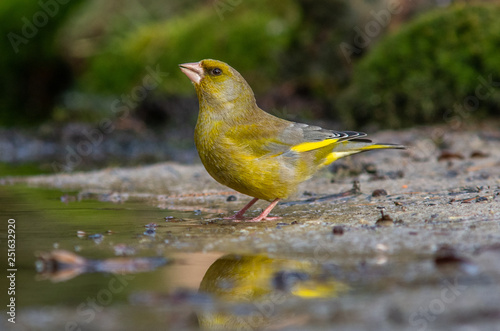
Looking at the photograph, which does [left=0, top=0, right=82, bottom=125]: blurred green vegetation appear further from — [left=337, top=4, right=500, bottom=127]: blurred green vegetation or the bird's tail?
the bird's tail

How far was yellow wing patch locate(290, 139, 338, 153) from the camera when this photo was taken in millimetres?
5770

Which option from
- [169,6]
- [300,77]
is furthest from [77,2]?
[300,77]

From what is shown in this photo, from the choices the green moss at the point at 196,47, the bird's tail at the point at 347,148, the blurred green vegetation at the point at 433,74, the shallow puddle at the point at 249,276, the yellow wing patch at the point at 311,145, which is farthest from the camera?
the green moss at the point at 196,47

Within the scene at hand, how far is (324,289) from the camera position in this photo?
320 cm

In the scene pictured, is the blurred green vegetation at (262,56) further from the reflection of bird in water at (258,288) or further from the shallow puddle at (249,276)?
the reflection of bird in water at (258,288)

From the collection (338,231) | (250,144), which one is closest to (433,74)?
(250,144)

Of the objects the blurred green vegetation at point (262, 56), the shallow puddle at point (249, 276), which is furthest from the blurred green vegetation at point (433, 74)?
the shallow puddle at point (249, 276)

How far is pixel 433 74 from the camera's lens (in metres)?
10.8

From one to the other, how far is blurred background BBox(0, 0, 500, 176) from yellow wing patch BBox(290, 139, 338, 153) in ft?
15.1

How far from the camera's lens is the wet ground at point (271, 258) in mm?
2891

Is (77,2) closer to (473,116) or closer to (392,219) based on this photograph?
(473,116)

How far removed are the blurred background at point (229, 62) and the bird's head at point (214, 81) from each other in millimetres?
4686

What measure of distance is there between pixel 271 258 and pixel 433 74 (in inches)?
302

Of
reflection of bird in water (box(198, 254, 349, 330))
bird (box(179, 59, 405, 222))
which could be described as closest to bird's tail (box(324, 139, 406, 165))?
bird (box(179, 59, 405, 222))
